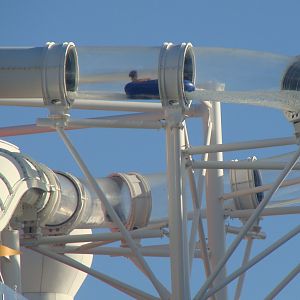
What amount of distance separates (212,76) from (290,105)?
145cm

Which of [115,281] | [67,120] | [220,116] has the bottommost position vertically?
[115,281]

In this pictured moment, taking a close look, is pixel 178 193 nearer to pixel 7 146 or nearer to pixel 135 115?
pixel 7 146

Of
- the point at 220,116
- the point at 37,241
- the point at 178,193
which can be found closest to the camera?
the point at 178,193

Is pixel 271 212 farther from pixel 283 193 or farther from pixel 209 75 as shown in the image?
pixel 209 75

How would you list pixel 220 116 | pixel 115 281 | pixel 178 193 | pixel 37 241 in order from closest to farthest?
pixel 178 193, pixel 115 281, pixel 37 241, pixel 220 116

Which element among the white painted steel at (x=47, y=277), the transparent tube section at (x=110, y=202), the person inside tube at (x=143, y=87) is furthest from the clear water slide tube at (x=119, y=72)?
the white painted steel at (x=47, y=277)

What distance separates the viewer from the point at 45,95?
27219 millimetres

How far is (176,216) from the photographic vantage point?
27.0 m

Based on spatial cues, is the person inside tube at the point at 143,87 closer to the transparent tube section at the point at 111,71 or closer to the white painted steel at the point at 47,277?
the transparent tube section at the point at 111,71

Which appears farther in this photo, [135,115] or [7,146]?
[135,115]

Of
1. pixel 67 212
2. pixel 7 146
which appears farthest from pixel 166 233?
pixel 7 146

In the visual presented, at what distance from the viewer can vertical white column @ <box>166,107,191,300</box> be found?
1064 inches

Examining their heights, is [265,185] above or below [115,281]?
above

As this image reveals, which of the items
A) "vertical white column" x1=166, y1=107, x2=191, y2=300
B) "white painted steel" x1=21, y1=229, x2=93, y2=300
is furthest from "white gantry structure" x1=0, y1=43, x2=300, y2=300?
"white painted steel" x1=21, y1=229, x2=93, y2=300
